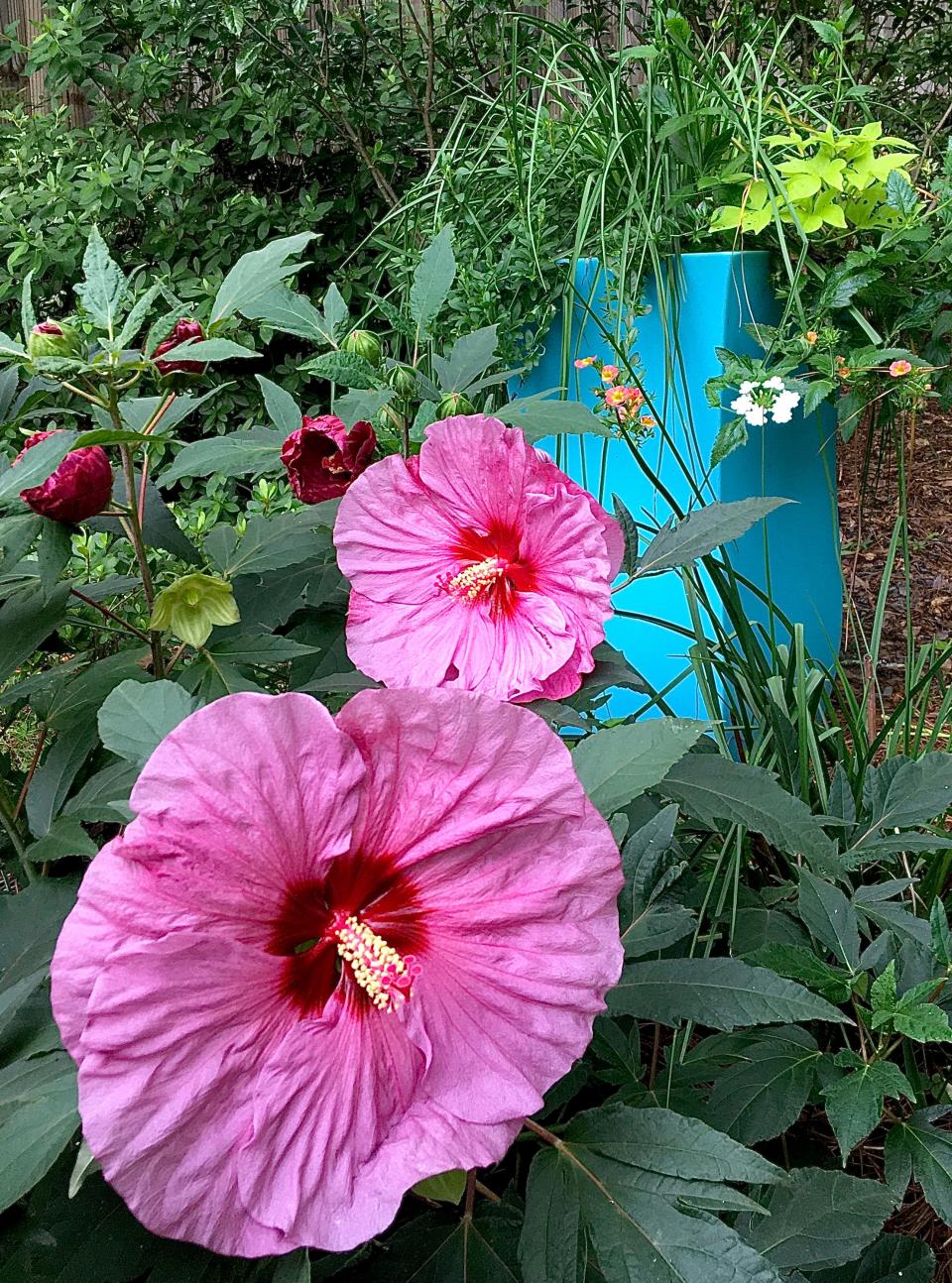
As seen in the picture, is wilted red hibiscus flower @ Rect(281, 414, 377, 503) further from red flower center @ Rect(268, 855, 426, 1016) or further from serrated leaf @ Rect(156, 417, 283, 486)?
red flower center @ Rect(268, 855, 426, 1016)

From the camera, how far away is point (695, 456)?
5.41 feet

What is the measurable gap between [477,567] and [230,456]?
0.73ft

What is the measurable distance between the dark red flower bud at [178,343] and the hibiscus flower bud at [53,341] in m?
0.06

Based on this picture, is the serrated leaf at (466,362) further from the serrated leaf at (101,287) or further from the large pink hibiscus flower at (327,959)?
the large pink hibiscus flower at (327,959)

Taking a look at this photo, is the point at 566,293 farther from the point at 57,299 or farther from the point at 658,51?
the point at 57,299

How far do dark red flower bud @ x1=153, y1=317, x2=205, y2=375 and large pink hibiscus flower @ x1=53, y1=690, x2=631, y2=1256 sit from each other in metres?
0.37

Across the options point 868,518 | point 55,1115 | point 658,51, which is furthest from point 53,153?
point 55,1115

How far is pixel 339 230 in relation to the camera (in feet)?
8.99

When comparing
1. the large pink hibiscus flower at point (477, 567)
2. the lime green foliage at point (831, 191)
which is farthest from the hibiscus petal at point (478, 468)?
the lime green foliage at point (831, 191)

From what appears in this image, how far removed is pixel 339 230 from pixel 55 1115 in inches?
103

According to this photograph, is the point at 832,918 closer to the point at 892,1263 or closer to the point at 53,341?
the point at 892,1263

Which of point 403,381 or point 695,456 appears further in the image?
point 695,456

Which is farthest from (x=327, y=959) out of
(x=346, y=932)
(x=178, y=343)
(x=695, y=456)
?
(x=695, y=456)

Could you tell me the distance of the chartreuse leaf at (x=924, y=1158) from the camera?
72 centimetres
